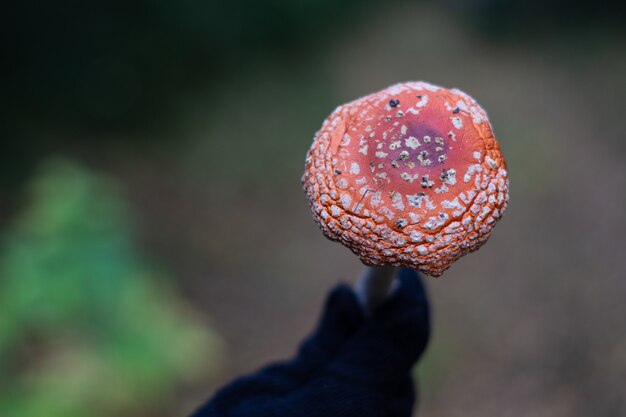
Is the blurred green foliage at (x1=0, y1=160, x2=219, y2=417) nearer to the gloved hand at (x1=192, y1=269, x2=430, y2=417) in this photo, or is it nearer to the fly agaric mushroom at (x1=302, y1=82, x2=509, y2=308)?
the gloved hand at (x1=192, y1=269, x2=430, y2=417)

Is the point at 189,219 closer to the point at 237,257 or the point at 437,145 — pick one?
the point at 237,257

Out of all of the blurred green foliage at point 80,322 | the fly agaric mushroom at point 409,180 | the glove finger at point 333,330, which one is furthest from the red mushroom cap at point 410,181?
the blurred green foliage at point 80,322

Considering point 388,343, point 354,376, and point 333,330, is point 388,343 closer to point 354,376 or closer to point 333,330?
point 354,376

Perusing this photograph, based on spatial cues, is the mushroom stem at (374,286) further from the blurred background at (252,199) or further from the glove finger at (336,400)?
the blurred background at (252,199)

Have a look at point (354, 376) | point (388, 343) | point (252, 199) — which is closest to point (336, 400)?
point (354, 376)

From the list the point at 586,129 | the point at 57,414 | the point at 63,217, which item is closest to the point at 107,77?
the point at 63,217

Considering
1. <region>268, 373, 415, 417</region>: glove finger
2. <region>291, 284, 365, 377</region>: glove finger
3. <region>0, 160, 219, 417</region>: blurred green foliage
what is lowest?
<region>268, 373, 415, 417</region>: glove finger

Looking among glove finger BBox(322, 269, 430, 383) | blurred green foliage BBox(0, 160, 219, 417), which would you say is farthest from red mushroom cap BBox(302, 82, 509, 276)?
blurred green foliage BBox(0, 160, 219, 417)
